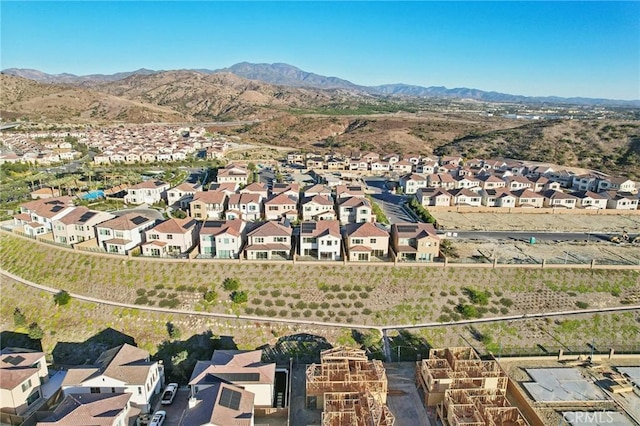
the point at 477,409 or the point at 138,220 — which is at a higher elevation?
the point at 138,220

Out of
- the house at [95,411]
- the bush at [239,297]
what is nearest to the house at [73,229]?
the bush at [239,297]

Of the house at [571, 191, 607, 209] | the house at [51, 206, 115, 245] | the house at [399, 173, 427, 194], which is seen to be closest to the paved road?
Result: the house at [571, 191, 607, 209]

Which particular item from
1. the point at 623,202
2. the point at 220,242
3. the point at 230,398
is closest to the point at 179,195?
the point at 220,242

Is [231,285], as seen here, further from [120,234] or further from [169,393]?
[120,234]

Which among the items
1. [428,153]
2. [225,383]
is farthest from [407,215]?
[428,153]

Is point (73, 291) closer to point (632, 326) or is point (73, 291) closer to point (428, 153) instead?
point (632, 326)

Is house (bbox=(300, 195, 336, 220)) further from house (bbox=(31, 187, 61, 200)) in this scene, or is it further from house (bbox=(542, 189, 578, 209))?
house (bbox=(31, 187, 61, 200))
